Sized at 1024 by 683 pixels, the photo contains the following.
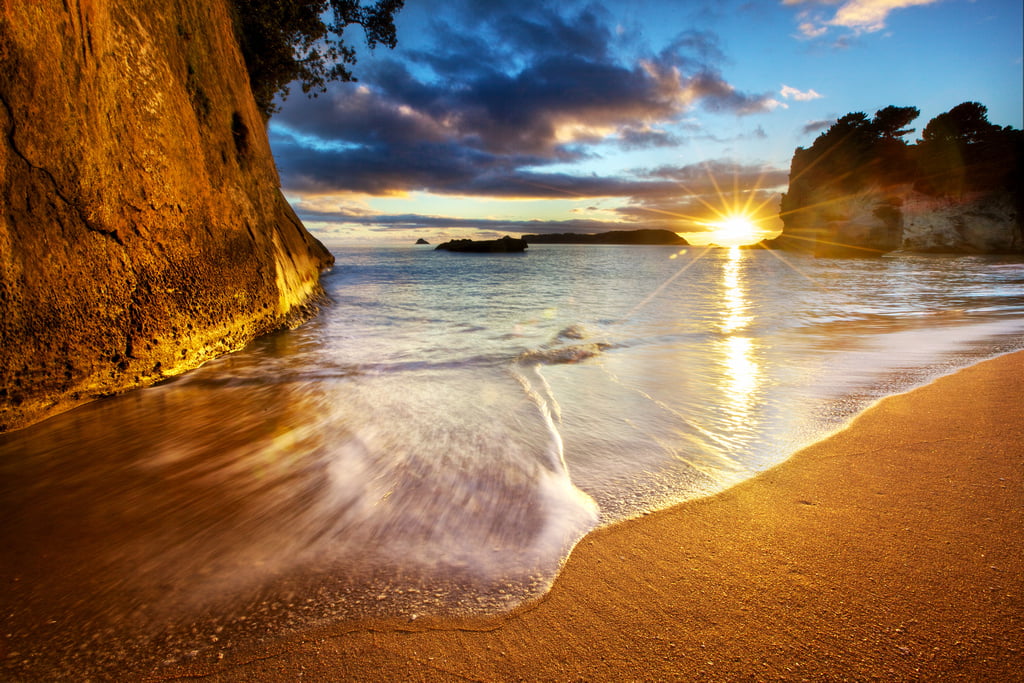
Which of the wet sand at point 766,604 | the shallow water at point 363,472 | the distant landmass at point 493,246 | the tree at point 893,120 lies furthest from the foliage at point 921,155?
the wet sand at point 766,604

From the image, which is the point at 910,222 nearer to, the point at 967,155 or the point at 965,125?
the point at 967,155

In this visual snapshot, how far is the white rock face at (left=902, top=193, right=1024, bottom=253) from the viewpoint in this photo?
40406mm

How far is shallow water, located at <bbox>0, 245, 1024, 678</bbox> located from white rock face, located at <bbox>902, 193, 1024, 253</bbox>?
173ft

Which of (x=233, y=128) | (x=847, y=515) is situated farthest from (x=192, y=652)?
(x=233, y=128)

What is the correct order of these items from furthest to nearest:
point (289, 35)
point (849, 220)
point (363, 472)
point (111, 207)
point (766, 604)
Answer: point (849, 220) → point (289, 35) → point (111, 207) → point (363, 472) → point (766, 604)

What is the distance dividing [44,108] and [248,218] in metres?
2.70

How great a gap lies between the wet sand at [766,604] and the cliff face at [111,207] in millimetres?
3219

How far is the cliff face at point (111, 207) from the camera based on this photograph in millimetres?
2898

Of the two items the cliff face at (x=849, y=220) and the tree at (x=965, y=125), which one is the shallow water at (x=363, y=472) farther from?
the tree at (x=965, y=125)

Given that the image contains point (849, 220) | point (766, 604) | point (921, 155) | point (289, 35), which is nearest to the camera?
point (766, 604)

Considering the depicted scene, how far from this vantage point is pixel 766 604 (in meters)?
1.44

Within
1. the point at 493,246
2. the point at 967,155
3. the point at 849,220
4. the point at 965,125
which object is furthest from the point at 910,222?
the point at 493,246

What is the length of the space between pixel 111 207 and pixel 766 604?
5062 millimetres

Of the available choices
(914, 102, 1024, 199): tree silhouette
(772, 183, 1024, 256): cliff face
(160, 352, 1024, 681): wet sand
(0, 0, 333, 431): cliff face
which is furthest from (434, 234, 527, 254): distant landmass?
(160, 352, 1024, 681): wet sand
